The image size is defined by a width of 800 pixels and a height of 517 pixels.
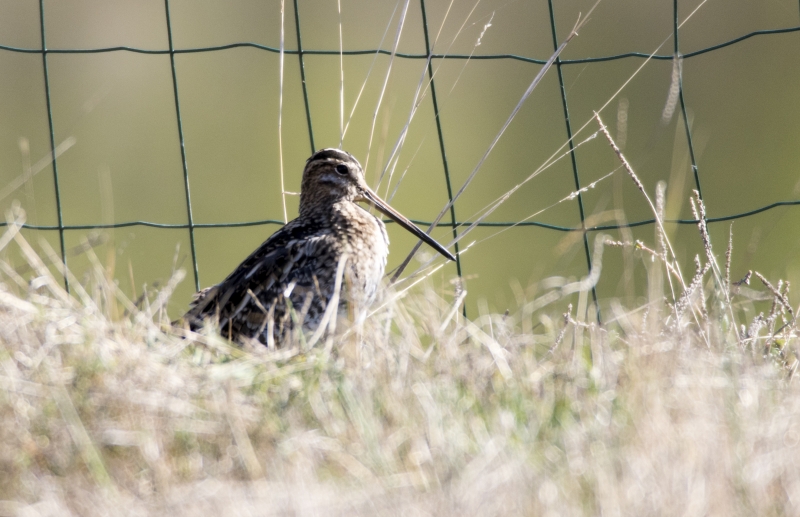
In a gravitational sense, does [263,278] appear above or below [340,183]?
below

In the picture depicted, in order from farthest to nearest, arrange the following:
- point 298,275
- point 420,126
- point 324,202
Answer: point 420,126 < point 324,202 < point 298,275

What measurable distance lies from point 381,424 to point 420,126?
12.9 meters

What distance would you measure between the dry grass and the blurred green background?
8820 millimetres

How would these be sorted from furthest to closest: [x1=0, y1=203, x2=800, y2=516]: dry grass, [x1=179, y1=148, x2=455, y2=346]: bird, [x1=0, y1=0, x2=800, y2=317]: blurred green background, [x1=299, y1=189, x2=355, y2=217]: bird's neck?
[x1=0, y1=0, x2=800, y2=317]: blurred green background, [x1=299, y1=189, x2=355, y2=217]: bird's neck, [x1=179, y1=148, x2=455, y2=346]: bird, [x1=0, y1=203, x2=800, y2=516]: dry grass

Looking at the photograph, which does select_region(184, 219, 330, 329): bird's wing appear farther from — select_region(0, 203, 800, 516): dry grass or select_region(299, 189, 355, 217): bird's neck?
A: select_region(0, 203, 800, 516): dry grass

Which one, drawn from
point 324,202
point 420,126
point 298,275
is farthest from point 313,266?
point 420,126

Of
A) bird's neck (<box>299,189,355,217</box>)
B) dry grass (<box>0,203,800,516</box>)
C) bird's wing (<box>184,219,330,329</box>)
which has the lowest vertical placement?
dry grass (<box>0,203,800,516</box>)

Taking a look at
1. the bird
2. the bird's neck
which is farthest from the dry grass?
the bird's neck

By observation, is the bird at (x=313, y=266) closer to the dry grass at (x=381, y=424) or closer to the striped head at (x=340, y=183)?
the striped head at (x=340, y=183)

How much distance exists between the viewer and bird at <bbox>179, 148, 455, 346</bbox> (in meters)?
3.73

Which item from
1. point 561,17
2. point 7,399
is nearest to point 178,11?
point 561,17

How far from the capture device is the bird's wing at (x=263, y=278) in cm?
379

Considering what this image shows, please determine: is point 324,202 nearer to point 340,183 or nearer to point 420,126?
point 340,183

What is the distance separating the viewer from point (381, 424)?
7.91 feet
